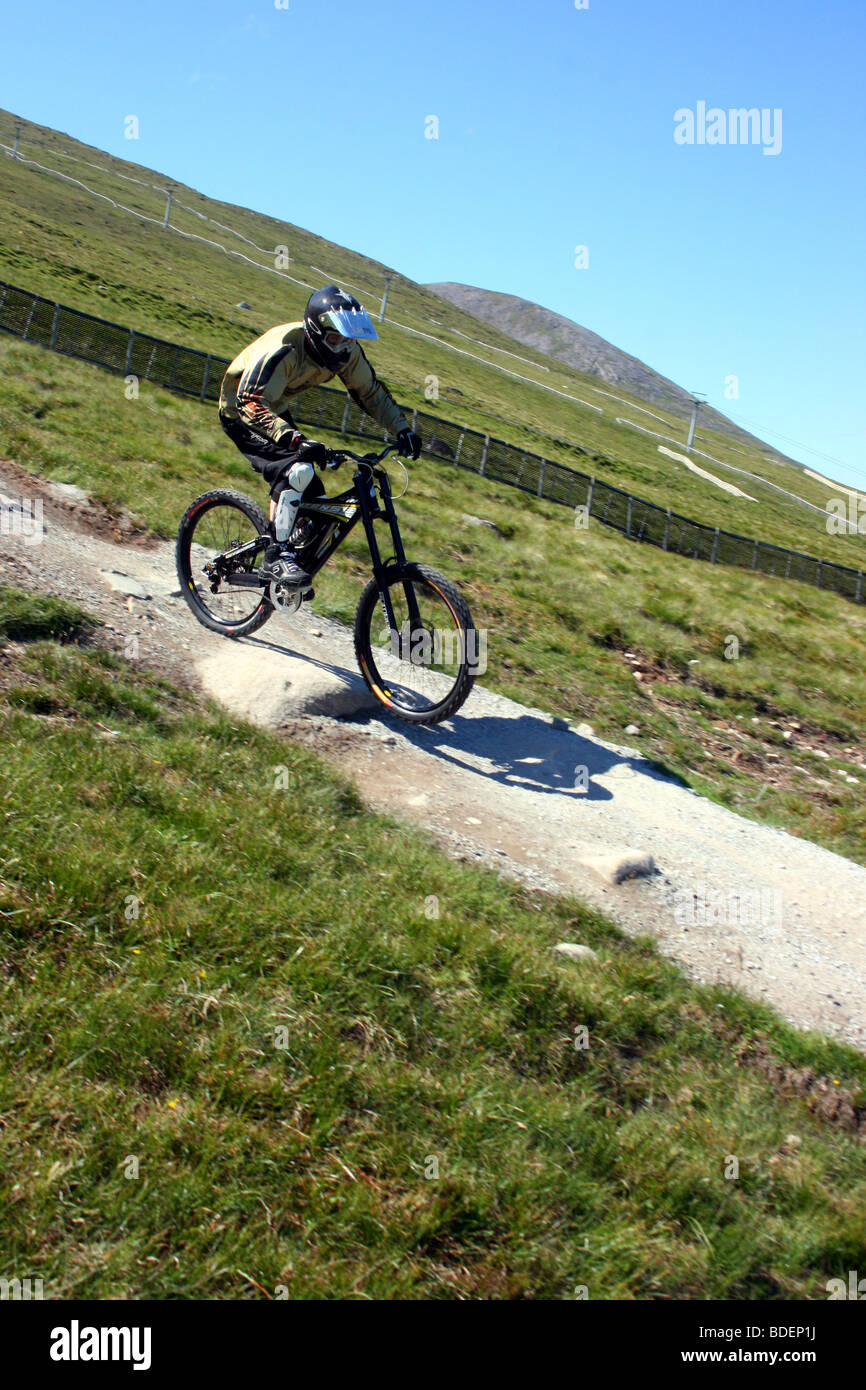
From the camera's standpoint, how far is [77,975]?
130 inches

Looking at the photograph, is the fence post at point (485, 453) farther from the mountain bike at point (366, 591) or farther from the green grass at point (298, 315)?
the mountain bike at point (366, 591)

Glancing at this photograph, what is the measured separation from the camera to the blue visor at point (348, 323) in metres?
6.73

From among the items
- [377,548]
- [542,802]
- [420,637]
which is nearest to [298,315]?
[377,548]

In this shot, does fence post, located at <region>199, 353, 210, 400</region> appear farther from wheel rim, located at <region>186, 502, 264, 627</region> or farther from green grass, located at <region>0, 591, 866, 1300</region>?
green grass, located at <region>0, 591, 866, 1300</region>

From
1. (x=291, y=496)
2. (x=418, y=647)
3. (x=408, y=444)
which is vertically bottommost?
(x=418, y=647)

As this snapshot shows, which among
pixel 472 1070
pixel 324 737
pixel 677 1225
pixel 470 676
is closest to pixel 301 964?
pixel 472 1070

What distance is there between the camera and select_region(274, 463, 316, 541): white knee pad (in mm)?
6906

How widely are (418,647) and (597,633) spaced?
6.24m

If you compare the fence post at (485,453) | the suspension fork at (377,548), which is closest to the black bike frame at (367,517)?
the suspension fork at (377,548)

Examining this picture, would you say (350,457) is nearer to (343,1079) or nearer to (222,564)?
(222,564)

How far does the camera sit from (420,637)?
23.1ft

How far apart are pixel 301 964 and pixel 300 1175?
881 millimetres

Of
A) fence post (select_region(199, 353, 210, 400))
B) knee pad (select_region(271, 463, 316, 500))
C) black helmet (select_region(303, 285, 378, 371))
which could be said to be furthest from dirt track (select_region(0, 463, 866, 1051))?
fence post (select_region(199, 353, 210, 400))
